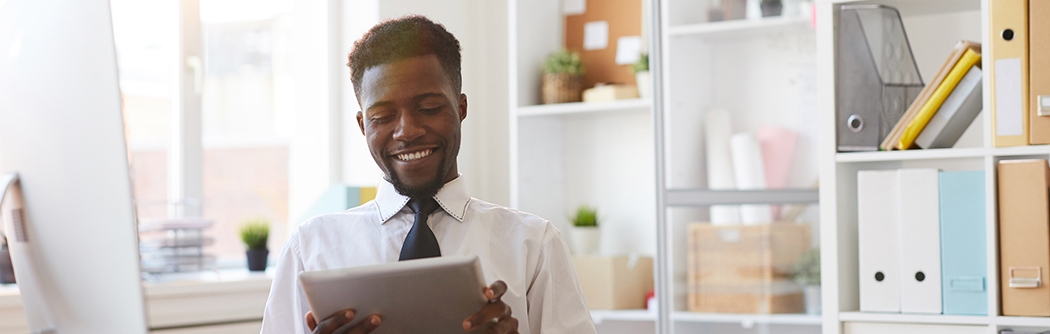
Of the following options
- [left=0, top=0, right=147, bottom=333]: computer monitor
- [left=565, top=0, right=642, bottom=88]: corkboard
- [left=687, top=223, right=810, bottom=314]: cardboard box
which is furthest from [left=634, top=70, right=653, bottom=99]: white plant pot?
[left=0, top=0, right=147, bottom=333]: computer monitor

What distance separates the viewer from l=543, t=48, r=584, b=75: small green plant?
3.00 meters

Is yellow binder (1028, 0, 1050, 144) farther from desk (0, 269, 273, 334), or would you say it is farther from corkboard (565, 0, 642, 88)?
desk (0, 269, 273, 334)

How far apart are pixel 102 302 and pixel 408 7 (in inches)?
97.4

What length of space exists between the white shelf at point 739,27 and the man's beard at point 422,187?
5.46 ft

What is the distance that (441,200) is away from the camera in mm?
1197

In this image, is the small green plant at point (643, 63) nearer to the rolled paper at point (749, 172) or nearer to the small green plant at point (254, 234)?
the rolled paper at point (749, 172)

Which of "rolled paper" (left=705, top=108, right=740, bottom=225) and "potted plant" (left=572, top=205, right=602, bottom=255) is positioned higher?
"rolled paper" (left=705, top=108, right=740, bottom=225)

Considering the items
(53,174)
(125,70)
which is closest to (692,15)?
(125,70)

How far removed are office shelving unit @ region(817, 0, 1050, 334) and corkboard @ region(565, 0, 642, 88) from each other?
39.9 inches

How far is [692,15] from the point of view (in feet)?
9.12

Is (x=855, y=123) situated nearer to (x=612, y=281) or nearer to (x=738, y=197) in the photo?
(x=738, y=197)

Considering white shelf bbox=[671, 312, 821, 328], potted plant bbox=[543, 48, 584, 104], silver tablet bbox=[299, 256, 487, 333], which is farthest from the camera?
potted plant bbox=[543, 48, 584, 104]

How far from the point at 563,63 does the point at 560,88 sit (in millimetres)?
84

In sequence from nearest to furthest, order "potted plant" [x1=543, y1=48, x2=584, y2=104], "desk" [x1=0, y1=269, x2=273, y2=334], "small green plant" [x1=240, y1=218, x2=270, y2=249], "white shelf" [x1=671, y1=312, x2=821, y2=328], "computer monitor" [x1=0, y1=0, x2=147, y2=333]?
"computer monitor" [x1=0, y1=0, x2=147, y2=333]
"desk" [x1=0, y1=269, x2=273, y2=334]
"white shelf" [x1=671, y1=312, x2=821, y2=328]
"small green plant" [x1=240, y1=218, x2=270, y2=249]
"potted plant" [x1=543, y1=48, x2=584, y2=104]
